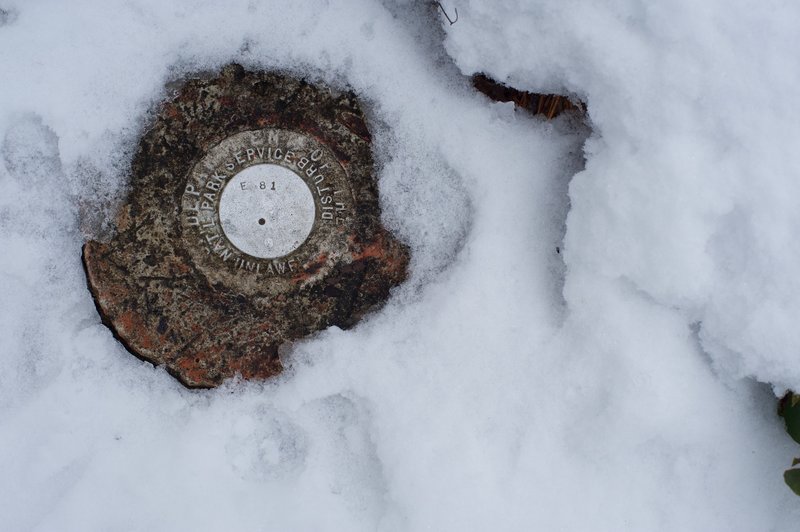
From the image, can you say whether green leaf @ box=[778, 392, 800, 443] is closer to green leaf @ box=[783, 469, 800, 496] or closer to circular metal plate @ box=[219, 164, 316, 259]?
green leaf @ box=[783, 469, 800, 496]

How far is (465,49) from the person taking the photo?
1.55 metres

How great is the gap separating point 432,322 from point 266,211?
1.83 ft

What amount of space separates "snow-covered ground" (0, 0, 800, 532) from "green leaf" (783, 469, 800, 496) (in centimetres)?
6

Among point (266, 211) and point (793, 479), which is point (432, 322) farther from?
point (793, 479)

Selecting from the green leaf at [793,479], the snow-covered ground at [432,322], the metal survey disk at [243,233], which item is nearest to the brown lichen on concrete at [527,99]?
the snow-covered ground at [432,322]

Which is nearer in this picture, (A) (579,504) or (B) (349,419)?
(A) (579,504)

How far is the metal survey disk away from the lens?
163 centimetres

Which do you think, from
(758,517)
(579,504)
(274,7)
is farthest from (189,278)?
(758,517)

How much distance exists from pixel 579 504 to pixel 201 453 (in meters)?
1.01

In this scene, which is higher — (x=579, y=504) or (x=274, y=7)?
(x=274, y=7)

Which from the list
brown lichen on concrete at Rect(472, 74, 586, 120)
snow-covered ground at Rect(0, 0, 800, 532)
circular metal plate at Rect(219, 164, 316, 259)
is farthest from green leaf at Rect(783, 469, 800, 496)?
circular metal plate at Rect(219, 164, 316, 259)

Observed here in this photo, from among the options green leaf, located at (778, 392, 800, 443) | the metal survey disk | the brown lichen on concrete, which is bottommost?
the metal survey disk

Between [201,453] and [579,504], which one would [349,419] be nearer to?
[201,453]

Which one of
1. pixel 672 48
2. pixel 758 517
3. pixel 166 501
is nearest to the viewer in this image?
pixel 672 48
